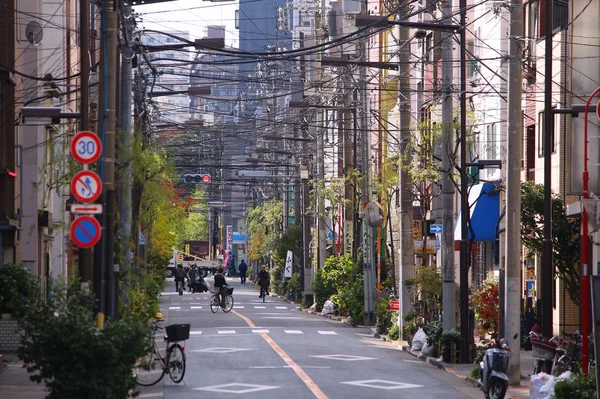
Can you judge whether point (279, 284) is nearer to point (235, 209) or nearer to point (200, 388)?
point (200, 388)

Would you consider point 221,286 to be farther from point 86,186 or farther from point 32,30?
point 86,186

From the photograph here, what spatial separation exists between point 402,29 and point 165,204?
16.2m

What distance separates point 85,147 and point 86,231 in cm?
134

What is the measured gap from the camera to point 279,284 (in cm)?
9019

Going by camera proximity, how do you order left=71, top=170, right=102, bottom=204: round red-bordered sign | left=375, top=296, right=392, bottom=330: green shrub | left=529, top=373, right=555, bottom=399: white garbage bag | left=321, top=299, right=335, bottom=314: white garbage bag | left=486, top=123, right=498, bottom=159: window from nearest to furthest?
left=71, top=170, right=102, bottom=204: round red-bordered sign
left=529, top=373, right=555, bottom=399: white garbage bag
left=375, top=296, right=392, bottom=330: green shrub
left=486, top=123, right=498, bottom=159: window
left=321, top=299, right=335, bottom=314: white garbage bag

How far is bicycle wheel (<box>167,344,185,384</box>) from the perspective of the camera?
25594 millimetres

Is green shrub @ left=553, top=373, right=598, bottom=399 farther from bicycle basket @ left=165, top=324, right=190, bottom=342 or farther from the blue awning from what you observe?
the blue awning

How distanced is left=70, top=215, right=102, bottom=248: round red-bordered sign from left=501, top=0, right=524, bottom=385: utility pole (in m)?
10.1

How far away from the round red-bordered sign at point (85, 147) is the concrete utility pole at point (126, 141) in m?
7.43

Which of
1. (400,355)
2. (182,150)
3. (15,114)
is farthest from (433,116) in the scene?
(182,150)

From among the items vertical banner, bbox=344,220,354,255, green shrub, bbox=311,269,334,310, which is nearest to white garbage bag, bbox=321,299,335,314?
green shrub, bbox=311,269,334,310

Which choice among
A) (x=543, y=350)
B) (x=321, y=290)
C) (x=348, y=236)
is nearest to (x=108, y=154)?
(x=543, y=350)

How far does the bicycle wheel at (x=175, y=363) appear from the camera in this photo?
84.0 feet

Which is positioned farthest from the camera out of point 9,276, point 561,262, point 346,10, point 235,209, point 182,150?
point 235,209
